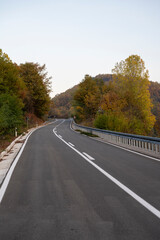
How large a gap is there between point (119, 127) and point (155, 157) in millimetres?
9503

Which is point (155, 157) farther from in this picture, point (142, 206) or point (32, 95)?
point (32, 95)

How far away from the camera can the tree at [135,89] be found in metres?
30.1

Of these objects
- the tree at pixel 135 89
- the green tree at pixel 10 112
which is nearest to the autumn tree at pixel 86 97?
the tree at pixel 135 89

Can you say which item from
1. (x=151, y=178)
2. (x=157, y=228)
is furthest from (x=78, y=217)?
(x=151, y=178)

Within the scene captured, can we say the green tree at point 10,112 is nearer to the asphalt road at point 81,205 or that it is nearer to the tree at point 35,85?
the asphalt road at point 81,205

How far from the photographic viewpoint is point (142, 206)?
396 cm

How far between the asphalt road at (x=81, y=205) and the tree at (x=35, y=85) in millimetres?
44827

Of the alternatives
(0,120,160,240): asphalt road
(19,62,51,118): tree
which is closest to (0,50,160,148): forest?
(19,62,51,118): tree

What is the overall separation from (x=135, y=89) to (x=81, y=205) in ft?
100

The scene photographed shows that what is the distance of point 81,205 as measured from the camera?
4.05m

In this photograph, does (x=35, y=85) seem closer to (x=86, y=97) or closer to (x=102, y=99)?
(x=86, y=97)

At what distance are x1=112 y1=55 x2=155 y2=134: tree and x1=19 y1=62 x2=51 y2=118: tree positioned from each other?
23.1 meters

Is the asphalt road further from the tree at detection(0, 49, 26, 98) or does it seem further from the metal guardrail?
the tree at detection(0, 49, 26, 98)

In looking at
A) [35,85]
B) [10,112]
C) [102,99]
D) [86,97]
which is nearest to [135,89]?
[102,99]
